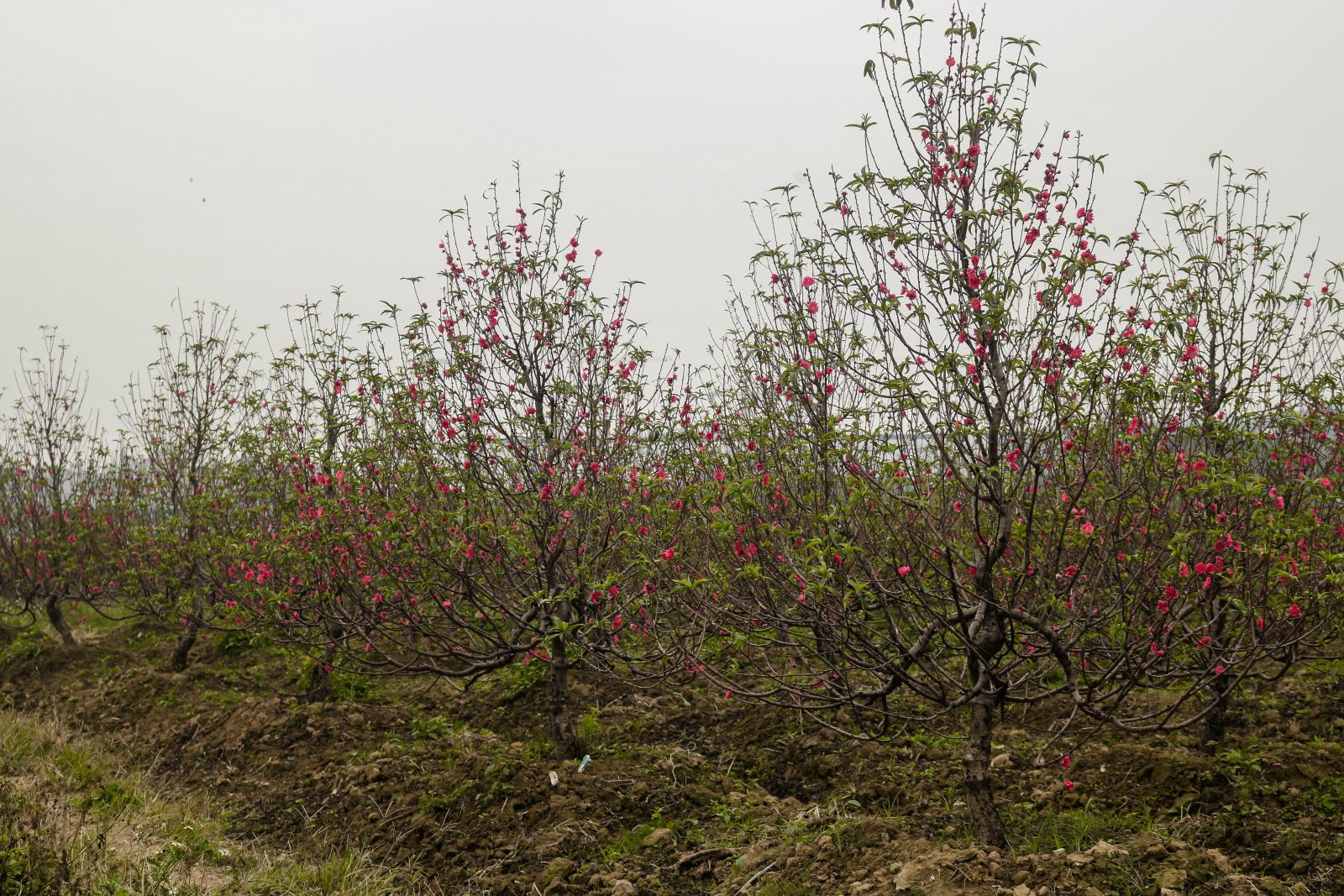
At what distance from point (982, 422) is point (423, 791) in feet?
15.4

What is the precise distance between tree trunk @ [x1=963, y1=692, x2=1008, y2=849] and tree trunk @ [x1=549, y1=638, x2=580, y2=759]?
311 cm

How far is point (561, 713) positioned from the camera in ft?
22.4

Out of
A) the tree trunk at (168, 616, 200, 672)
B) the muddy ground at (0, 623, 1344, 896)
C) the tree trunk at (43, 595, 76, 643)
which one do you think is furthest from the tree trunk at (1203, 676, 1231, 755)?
the tree trunk at (43, 595, 76, 643)

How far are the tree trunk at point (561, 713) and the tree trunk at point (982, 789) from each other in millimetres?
3113

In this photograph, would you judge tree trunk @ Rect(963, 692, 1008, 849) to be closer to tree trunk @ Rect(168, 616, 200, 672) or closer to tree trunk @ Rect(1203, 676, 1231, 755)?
tree trunk @ Rect(1203, 676, 1231, 755)

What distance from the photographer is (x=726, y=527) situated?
445cm

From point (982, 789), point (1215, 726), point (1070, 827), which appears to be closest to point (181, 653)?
point (982, 789)

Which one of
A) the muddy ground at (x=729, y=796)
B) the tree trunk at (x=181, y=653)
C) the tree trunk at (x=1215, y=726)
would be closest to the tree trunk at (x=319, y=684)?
the muddy ground at (x=729, y=796)

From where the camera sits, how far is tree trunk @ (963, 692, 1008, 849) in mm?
4629

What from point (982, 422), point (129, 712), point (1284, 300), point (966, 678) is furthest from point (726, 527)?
point (129, 712)

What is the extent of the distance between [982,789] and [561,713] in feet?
10.9

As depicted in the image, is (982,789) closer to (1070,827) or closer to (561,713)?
(1070,827)

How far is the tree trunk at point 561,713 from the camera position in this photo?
265 inches

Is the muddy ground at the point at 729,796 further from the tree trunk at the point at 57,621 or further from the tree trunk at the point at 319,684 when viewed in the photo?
the tree trunk at the point at 57,621
